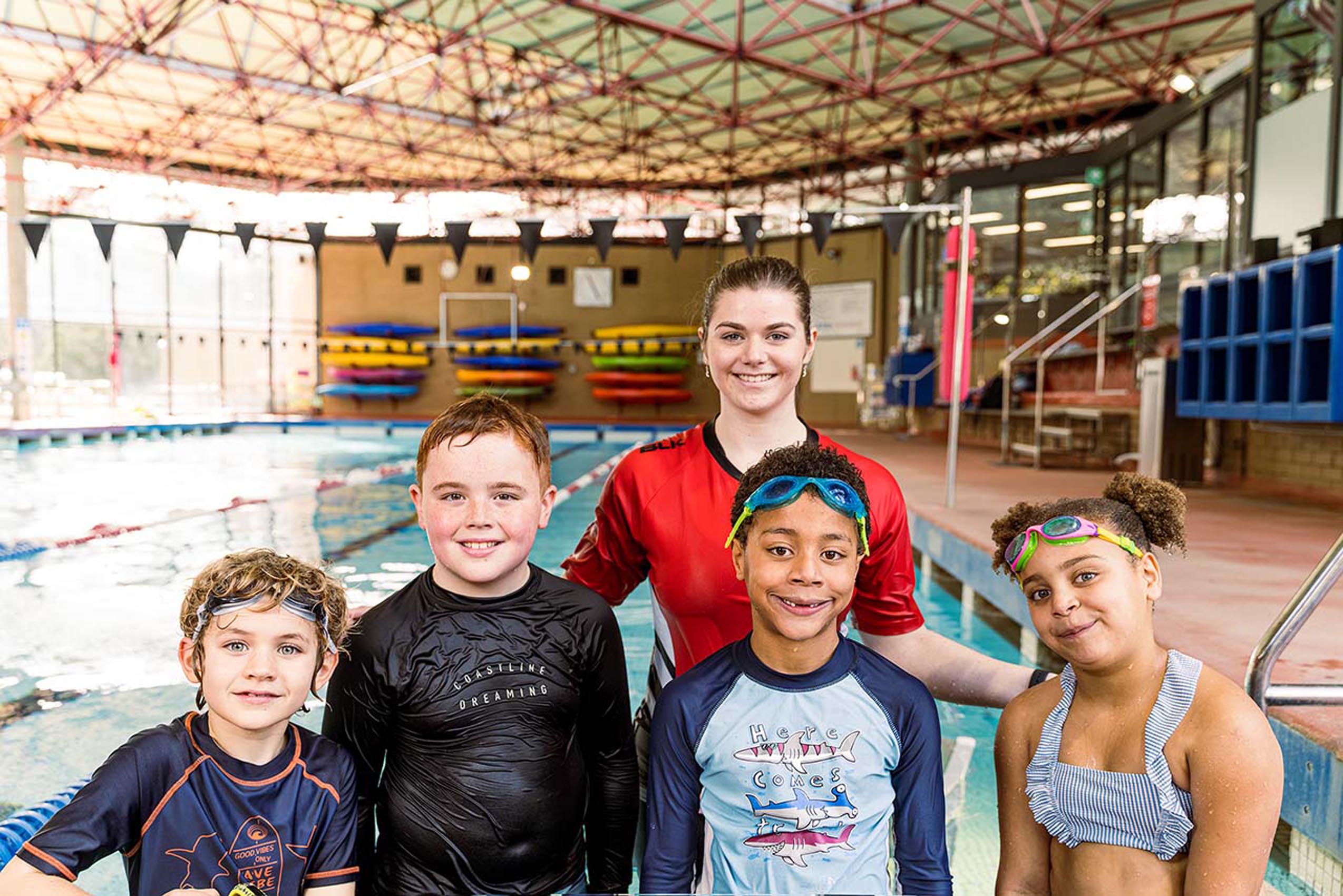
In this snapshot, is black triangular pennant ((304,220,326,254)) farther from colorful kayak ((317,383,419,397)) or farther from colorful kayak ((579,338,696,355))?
colorful kayak ((317,383,419,397))

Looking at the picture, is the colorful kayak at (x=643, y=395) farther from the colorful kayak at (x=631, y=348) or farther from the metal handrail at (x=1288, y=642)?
the metal handrail at (x=1288, y=642)

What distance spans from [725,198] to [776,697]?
67.8ft

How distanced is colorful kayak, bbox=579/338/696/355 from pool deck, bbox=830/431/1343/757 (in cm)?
1333

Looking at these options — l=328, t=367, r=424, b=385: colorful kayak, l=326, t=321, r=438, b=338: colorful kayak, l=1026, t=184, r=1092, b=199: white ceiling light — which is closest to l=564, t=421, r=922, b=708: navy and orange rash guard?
l=1026, t=184, r=1092, b=199: white ceiling light

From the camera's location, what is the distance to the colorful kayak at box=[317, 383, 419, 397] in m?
22.1

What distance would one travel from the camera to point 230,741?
1422 millimetres

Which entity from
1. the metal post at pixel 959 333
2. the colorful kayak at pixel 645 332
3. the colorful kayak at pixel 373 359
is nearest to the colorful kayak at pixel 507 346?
the colorful kayak at pixel 373 359

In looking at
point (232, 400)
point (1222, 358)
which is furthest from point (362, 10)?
point (232, 400)

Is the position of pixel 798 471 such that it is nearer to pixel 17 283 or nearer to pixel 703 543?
pixel 703 543

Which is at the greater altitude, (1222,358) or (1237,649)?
(1222,358)

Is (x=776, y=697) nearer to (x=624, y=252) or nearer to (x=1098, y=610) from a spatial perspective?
(x=1098, y=610)

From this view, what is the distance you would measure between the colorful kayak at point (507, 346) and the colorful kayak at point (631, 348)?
Answer: 92cm

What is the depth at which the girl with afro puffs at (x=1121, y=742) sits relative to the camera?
1.30 m

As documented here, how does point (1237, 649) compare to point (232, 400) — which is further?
point (232, 400)
